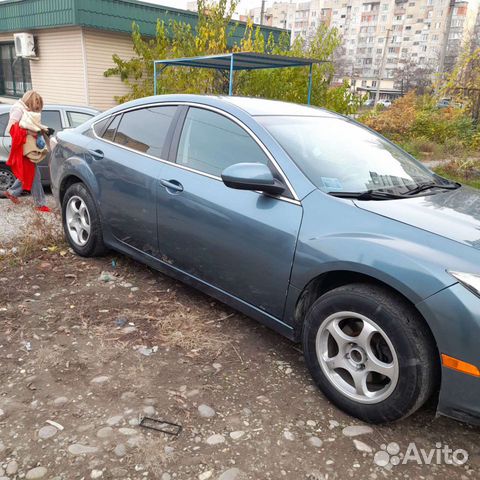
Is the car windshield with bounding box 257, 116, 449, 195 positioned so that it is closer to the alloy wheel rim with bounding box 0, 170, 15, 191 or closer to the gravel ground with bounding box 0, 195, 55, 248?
the gravel ground with bounding box 0, 195, 55, 248

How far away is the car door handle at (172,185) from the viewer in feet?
10.8

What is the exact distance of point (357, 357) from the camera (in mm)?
2471

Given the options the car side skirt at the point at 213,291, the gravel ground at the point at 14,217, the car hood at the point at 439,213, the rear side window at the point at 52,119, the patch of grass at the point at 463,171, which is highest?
the car hood at the point at 439,213

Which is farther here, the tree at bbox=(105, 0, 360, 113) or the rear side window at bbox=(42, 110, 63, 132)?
the tree at bbox=(105, 0, 360, 113)

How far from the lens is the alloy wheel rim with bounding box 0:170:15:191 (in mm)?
7097

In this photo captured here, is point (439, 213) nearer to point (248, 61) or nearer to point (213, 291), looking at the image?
point (213, 291)

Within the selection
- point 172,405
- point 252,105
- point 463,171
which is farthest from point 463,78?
point 172,405

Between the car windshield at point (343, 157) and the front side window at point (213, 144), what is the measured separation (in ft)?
0.60

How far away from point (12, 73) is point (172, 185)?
17.3 meters

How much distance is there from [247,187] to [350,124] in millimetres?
1363

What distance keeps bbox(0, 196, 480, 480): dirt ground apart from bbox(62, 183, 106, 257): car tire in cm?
72

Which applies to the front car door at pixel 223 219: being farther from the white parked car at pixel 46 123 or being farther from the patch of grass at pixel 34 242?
the white parked car at pixel 46 123

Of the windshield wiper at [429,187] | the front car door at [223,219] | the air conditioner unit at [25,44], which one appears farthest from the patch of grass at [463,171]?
the air conditioner unit at [25,44]

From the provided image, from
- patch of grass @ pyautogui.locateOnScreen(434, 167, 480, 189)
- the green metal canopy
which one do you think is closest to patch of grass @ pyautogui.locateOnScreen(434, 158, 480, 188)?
patch of grass @ pyautogui.locateOnScreen(434, 167, 480, 189)
